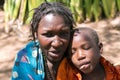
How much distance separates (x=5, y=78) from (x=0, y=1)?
2888 millimetres

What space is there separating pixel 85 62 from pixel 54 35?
24 cm

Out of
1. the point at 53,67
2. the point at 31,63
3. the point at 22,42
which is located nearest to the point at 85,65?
the point at 53,67

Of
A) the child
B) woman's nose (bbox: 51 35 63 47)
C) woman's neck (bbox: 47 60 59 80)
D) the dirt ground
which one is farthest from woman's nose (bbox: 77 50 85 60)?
the dirt ground

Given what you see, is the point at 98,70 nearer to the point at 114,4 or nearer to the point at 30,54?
the point at 30,54

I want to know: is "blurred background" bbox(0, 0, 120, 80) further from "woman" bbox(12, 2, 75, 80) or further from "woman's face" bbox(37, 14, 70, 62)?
"woman's face" bbox(37, 14, 70, 62)

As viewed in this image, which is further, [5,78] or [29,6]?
[29,6]

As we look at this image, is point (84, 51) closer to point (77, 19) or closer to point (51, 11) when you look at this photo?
point (51, 11)

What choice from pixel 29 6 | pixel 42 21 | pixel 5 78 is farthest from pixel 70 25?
pixel 29 6

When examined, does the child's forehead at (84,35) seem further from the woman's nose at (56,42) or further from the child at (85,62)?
the woman's nose at (56,42)

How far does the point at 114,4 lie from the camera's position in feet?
16.4

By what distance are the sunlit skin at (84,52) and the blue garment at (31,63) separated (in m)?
0.35

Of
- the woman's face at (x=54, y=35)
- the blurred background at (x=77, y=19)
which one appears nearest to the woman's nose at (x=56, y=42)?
the woman's face at (x=54, y=35)

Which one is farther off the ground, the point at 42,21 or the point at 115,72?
the point at 42,21

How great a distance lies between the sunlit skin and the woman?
0.20ft
